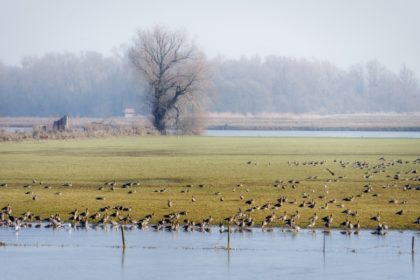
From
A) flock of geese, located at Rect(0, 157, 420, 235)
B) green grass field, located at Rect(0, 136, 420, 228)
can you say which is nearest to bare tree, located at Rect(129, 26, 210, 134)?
green grass field, located at Rect(0, 136, 420, 228)

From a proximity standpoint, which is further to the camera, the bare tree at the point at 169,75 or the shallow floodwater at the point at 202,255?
the bare tree at the point at 169,75

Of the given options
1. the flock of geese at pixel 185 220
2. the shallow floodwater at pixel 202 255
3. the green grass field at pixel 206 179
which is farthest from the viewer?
the green grass field at pixel 206 179

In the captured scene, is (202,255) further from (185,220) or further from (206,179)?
(206,179)

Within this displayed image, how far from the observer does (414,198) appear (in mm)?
40938

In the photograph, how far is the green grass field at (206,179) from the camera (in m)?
37.3

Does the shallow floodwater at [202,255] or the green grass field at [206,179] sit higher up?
the green grass field at [206,179]

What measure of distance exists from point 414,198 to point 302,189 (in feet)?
18.1

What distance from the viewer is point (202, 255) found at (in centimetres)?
2841

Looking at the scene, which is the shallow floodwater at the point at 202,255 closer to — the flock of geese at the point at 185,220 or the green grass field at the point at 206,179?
the flock of geese at the point at 185,220

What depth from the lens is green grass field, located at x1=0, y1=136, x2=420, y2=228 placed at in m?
37.3

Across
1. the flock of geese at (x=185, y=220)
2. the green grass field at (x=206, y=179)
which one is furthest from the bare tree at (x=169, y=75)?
the flock of geese at (x=185, y=220)

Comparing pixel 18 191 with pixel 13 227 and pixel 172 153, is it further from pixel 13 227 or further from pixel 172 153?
pixel 172 153

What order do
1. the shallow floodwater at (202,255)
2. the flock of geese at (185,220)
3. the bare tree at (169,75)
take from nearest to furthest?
the shallow floodwater at (202,255) → the flock of geese at (185,220) → the bare tree at (169,75)

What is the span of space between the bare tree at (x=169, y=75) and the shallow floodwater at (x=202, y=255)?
87015 mm
